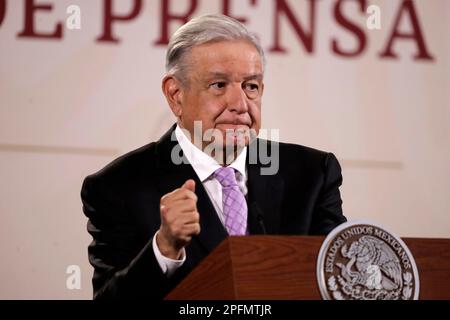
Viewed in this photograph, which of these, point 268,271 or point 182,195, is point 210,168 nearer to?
point 182,195

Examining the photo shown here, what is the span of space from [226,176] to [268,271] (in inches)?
26.7

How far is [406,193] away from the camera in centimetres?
292

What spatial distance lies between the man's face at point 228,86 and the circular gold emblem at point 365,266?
650 mm

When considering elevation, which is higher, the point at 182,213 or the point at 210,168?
the point at 210,168

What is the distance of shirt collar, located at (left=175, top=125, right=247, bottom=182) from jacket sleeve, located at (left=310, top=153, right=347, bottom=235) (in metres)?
0.22

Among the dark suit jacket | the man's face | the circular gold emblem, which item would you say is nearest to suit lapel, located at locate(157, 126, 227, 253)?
the dark suit jacket

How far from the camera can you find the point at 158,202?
2.11m

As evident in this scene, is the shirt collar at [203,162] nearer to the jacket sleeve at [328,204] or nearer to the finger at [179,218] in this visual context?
the jacket sleeve at [328,204]

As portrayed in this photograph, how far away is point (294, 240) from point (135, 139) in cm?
129

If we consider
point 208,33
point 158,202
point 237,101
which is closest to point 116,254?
point 158,202

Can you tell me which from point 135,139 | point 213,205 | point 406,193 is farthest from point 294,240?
point 406,193

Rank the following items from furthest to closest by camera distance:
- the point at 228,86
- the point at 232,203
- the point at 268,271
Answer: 1. the point at 228,86
2. the point at 232,203
3. the point at 268,271

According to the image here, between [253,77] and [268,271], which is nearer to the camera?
[268,271]
